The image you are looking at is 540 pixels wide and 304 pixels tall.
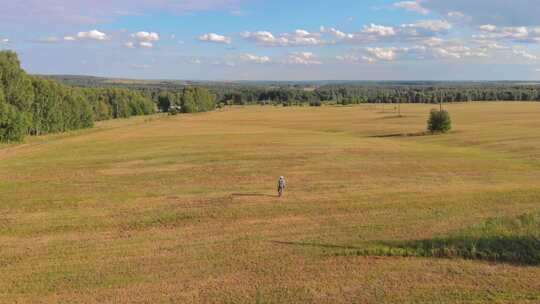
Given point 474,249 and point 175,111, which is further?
point 175,111

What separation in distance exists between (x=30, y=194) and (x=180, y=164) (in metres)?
16.0

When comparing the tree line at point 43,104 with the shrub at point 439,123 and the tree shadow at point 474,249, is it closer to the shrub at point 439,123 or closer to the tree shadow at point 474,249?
the shrub at point 439,123

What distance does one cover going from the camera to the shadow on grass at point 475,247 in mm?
18047

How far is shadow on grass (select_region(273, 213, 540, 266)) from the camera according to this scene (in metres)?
18.0

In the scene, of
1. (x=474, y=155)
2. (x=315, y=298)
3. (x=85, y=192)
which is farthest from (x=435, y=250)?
(x=474, y=155)

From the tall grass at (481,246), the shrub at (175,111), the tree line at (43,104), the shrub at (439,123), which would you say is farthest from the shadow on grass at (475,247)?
the shrub at (175,111)

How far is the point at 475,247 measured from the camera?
61.3ft

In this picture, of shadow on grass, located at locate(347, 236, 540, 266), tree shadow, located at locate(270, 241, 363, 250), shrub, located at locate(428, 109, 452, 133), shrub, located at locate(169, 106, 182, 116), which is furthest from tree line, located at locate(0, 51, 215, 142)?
shadow on grass, located at locate(347, 236, 540, 266)

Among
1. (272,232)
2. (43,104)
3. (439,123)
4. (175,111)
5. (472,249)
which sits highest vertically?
(43,104)

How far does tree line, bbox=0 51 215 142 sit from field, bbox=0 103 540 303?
3293 centimetres

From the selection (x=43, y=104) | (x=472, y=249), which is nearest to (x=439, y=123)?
(x=472, y=249)

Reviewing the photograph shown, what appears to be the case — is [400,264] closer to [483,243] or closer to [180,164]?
[483,243]

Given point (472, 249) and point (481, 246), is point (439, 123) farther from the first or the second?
point (472, 249)

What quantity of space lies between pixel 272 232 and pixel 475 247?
8822 mm
